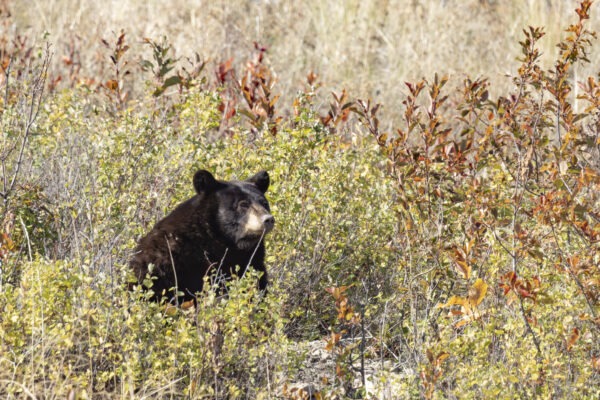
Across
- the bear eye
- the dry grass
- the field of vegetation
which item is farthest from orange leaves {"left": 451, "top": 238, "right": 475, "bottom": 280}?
the dry grass

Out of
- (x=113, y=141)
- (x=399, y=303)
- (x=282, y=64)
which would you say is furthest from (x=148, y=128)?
(x=282, y=64)

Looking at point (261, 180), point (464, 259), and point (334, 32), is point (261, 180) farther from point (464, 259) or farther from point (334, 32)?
point (334, 32)

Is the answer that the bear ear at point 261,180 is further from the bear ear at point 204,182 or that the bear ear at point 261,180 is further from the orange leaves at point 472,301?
the orange leaves at point 472,301

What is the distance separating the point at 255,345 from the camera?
4676 mm

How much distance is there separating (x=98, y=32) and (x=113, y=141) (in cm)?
651

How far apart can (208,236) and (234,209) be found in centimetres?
27

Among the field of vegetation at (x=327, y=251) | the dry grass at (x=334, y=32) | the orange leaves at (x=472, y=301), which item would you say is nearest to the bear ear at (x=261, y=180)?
the field of vegetation at (x=327, y=251)

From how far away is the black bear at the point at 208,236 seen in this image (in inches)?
218

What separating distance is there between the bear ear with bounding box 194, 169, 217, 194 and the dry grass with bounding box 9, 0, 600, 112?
5.07 metres

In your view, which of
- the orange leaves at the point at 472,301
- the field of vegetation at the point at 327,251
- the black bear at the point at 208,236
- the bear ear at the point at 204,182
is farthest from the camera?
the bear ear at the point at 204,182

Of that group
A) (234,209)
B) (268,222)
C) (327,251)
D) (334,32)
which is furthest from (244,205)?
(334,32)

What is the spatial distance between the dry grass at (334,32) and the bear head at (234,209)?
5.03 meters

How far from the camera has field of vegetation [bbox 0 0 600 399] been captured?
A: 437 cm

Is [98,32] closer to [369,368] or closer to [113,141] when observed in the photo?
[113,141]
